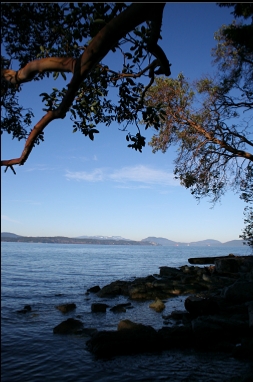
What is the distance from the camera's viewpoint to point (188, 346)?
7828 millimetres

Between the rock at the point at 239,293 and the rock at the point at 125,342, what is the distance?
17.8ft

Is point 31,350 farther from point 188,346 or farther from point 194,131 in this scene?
point 194,131

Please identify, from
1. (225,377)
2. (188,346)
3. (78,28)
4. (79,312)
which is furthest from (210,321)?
(78,28)

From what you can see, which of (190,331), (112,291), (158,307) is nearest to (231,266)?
(112,291)

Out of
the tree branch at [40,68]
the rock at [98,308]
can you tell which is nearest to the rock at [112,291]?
the rock at [98,308]

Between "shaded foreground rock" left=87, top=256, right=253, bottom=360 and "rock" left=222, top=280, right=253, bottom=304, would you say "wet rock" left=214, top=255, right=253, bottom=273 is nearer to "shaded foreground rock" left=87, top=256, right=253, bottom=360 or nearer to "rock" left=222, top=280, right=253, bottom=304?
"rock" left=222, top=280, right=253, bottom=304

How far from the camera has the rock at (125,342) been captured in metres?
7.30

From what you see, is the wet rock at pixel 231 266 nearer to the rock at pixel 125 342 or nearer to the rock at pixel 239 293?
the rock at pixel 239 293

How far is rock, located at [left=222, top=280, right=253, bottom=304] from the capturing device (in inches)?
472

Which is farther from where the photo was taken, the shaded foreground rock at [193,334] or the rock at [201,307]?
the rock at [201,307]

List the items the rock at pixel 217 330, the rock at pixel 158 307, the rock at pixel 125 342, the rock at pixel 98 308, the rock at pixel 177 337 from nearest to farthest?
1. the rock at pixel 125 342
2. the rock at pixel 177 337
3. the rock at pixel 217 330
4. the rock at pixel 98 308
5. the rock at pixel 158 307

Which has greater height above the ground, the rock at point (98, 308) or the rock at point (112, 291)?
the rock at point (98, 308)

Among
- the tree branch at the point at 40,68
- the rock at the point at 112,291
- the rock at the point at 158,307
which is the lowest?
the rock at the point at 112,291

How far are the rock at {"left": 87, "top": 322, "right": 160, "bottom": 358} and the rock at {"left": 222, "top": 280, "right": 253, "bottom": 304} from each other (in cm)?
543
